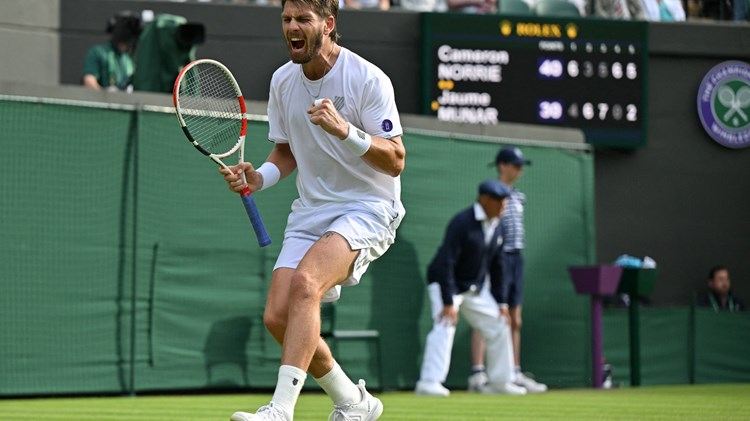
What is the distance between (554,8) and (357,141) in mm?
10827

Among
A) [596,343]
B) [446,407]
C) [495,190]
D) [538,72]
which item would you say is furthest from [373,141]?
[538,72]

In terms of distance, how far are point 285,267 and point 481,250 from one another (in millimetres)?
6132

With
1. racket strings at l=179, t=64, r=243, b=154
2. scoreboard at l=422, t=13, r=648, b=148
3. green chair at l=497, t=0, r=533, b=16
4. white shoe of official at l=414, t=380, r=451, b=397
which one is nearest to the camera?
racket strings at l=179, t=64, r=243, b=154

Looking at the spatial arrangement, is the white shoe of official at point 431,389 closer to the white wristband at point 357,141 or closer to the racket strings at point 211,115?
the racket strings at point 211,115

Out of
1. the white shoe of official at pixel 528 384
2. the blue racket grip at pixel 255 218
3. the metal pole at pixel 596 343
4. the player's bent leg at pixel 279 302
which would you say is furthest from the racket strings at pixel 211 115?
the metal pole at pixel 596 343

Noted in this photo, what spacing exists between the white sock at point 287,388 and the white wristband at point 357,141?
0.97m

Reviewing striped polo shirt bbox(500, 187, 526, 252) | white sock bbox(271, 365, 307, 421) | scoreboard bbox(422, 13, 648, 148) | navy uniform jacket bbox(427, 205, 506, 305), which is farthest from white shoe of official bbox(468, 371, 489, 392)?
white sock bbox(271, 365, 307, 421)

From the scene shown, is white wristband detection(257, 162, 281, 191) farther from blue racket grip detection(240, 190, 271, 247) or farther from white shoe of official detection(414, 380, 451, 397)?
white shoe of official detection(414, 380, 451, 397)

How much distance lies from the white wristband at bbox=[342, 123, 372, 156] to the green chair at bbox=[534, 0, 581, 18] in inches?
417

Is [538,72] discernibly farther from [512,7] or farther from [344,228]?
[344,228]

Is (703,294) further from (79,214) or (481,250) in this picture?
(79,214)

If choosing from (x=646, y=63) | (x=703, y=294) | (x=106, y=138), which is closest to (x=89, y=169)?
(x=106, y=138)

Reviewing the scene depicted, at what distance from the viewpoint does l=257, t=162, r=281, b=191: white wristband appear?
650cm

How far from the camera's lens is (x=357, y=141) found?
603 centimetres
